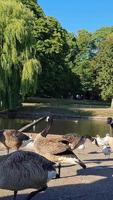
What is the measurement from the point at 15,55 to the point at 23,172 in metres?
33.2

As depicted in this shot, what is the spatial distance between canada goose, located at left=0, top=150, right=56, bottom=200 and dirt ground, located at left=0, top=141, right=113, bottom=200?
3.37 ft

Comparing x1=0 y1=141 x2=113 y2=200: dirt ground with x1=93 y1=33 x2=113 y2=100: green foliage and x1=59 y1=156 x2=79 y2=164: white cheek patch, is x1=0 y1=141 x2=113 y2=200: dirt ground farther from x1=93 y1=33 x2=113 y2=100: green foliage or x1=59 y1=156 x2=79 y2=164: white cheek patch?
x1=93 y1=33 x2=113 y2=100: green foliage

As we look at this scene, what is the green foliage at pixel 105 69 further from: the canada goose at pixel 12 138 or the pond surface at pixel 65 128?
the canada goose at pixel 12 138

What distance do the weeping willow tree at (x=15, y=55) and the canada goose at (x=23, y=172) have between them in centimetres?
3147

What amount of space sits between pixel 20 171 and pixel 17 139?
4845mm

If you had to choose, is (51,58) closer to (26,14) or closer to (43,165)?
(26,14)

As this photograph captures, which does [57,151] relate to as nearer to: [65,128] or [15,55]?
[65,128]

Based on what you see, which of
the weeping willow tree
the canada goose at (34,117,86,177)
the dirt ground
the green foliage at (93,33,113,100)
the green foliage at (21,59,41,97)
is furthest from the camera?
the green foliage at (93,33,113,100)

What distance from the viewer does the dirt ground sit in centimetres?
903

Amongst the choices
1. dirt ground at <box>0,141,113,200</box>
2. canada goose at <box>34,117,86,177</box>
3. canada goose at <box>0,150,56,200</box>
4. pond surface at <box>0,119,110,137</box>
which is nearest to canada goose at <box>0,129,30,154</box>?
dirt ground at <box>0,141,113,200</box>

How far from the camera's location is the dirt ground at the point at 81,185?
903 cm

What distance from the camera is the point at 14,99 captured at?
42.1 m

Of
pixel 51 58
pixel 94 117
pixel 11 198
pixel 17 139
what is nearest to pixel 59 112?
pixel 94 117

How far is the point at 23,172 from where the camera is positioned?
25.5ft
